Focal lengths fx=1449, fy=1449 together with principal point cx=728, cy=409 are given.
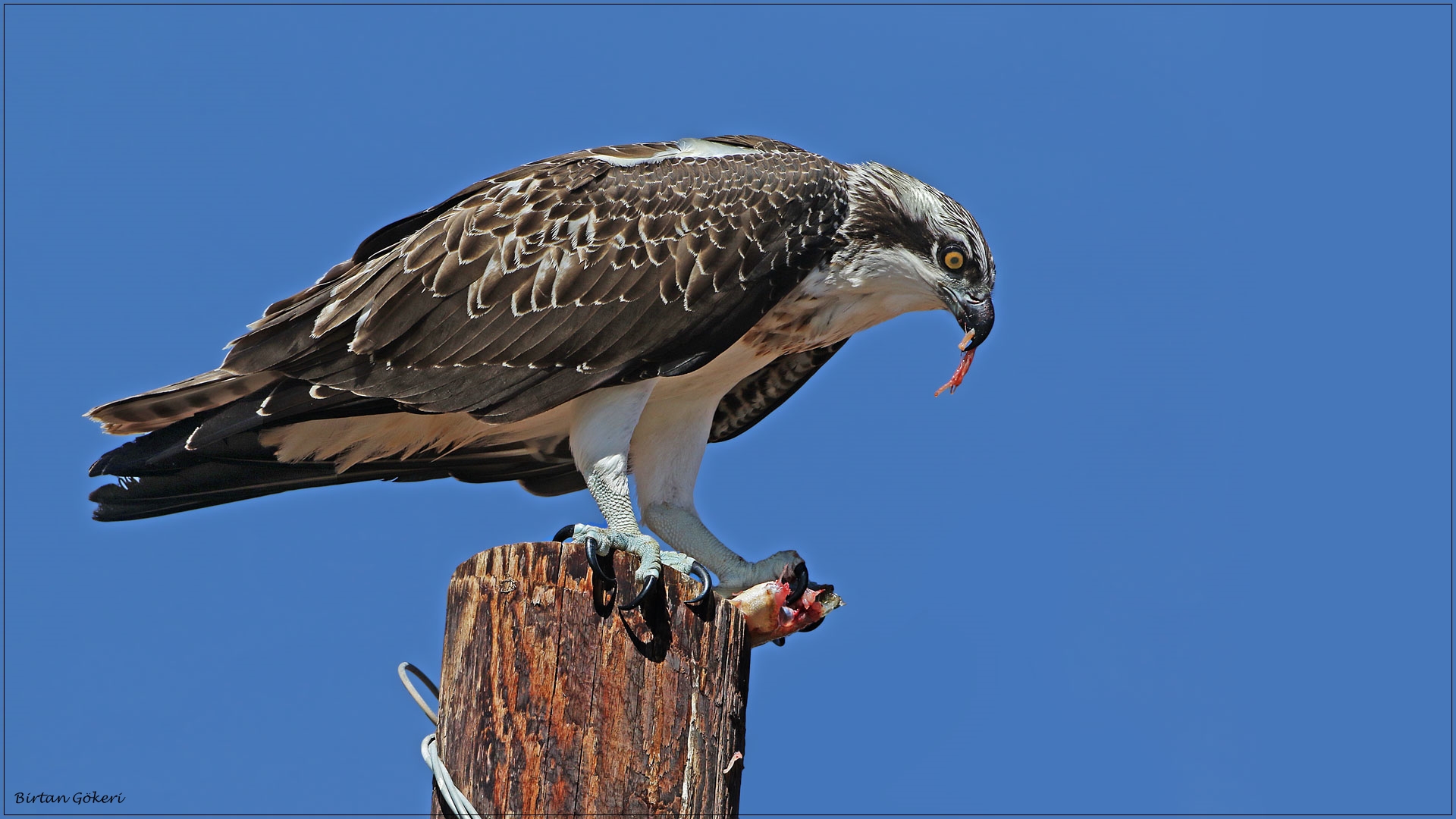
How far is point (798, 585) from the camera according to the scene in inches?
260

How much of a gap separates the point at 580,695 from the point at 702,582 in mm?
682

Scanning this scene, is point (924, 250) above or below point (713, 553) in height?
above

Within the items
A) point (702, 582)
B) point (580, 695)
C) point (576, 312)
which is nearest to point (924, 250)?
point (576, 312)

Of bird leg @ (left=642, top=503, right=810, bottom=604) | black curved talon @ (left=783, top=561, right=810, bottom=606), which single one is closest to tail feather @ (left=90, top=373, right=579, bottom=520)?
bird leg @ (left=642, top=503, right=810, bottom=604)

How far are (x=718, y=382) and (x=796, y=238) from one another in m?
0.99

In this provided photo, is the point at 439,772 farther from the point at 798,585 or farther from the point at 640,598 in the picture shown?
the point at 798,585

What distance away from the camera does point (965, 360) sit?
7020 millimetres

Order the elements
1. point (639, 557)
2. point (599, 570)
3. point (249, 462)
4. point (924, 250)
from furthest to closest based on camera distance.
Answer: point (249, 462) < point (924, 250) < point (639, 557) < point (599, 570)

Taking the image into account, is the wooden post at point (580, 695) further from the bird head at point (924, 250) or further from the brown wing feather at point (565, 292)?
the bird head at point (924, 250)

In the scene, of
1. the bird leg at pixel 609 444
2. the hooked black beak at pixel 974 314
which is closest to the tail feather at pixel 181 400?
the bird leg at pixel 609 444

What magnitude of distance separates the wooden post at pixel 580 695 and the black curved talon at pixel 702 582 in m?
0.03

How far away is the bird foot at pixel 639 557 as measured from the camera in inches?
202

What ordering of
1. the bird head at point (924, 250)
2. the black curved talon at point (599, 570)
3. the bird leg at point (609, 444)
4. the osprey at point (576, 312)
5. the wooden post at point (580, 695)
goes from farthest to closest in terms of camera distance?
the bird head at point (924, 250) → the osprey at point (576, 312) → the bird leg at point (609, 444) → the black curved talon at point (599, 570) → the wooden post at point (580, 695)

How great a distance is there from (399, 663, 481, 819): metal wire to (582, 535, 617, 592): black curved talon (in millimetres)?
788
